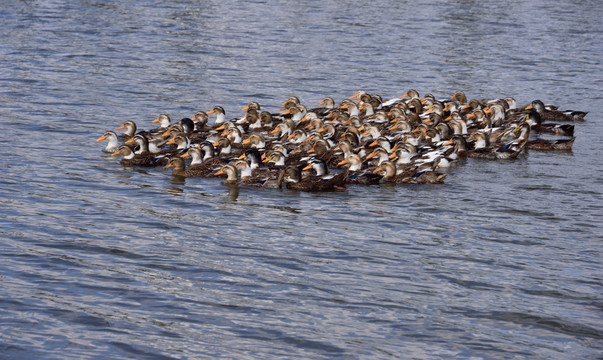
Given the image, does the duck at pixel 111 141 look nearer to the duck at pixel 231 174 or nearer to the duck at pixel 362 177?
the duck at pixel 231 174

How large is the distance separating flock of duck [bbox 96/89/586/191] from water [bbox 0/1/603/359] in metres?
0.41

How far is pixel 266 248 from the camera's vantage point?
14234 mm

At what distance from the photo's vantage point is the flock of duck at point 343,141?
→ 18.5m

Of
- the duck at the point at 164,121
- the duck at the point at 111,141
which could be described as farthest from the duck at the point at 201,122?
the duck at the point at 111,141

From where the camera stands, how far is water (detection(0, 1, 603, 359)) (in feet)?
36.7

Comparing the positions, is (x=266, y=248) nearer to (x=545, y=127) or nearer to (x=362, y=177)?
(x=362, y=177)

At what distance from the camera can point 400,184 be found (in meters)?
18.5

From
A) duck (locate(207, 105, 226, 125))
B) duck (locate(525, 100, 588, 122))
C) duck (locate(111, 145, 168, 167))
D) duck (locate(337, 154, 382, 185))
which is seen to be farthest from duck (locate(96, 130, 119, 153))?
duck (locate(525, 100, 588, 122))

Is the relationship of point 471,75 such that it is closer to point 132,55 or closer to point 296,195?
point 132,55

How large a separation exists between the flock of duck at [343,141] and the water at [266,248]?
1.35 feet

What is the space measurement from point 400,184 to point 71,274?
7.58 meters

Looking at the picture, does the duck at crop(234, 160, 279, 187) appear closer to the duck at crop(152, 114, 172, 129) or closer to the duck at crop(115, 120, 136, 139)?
the duck at crop(115, 120, 136, 139)

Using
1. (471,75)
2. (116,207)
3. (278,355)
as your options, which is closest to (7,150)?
(116,207)

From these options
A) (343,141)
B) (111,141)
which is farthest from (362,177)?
(111,141)
